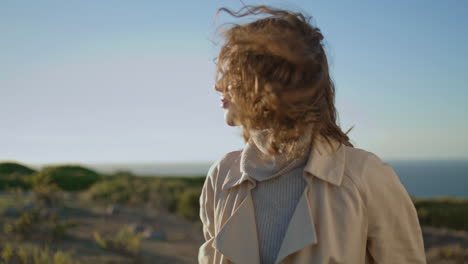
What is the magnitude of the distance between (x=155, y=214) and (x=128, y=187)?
2.88 metres

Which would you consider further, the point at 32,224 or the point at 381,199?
the point at 32,224

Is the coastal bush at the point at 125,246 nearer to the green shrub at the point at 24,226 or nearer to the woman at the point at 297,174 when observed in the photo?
the green shrub at the point at 24,226

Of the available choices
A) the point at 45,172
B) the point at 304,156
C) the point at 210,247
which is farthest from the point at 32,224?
the point at 304,156

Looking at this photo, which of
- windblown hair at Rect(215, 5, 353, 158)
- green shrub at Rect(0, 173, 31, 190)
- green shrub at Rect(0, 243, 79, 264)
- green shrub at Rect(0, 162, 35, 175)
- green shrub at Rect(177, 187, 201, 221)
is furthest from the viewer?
green shrub at Rect(0, 162, 35, 175)

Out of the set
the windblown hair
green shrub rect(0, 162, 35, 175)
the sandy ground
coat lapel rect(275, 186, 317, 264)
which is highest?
the windblown hair

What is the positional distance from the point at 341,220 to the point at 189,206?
26.5 ft

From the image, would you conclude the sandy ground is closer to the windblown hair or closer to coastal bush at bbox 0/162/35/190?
the windblown hair

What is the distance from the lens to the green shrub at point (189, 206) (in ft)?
29.3

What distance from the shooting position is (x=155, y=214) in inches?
358

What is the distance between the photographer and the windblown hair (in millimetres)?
1394

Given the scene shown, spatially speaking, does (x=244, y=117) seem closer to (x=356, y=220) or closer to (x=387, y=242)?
(x=356, y=220)

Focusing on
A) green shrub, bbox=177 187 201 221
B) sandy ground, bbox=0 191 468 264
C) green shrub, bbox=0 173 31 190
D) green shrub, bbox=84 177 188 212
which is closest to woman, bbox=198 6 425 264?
sandy ground, bbox=0 191 468 264

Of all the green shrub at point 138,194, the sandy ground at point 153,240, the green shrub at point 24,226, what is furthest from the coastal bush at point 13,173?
the green shrub at point 24,226

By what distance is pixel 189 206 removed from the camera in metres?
9.23
